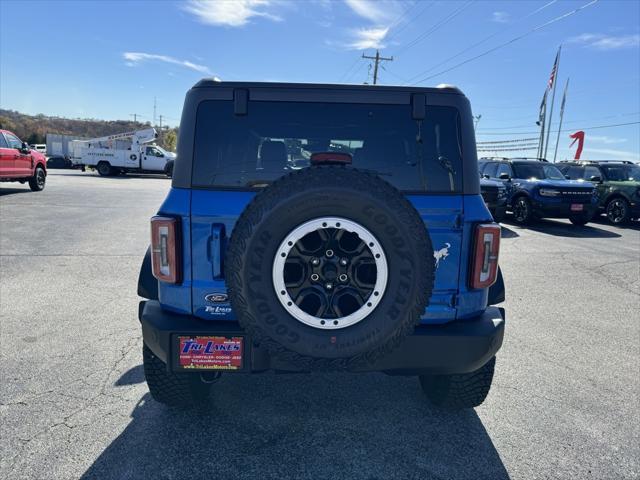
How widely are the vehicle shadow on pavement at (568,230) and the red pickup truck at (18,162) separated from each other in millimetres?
15417

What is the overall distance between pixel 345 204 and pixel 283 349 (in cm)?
74

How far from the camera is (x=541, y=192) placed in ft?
40.5

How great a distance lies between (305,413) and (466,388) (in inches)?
41.3

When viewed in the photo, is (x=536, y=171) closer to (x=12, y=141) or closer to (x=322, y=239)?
(x=322, y=239)

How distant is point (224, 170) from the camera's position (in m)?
2.46

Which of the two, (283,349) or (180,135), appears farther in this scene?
(180,135)

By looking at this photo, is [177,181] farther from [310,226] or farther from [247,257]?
[310,226]

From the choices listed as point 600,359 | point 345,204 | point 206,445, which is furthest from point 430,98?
point 600,359

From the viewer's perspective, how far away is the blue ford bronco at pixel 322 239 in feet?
6.82

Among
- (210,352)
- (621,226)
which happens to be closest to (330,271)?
(210,352)

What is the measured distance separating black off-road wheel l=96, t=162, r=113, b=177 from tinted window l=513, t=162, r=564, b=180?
24967mm

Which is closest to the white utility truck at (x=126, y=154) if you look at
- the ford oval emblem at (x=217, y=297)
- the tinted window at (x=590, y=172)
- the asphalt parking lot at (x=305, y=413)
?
the tinted window at (x=590, y=172)

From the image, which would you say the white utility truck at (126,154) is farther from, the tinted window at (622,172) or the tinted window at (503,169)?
the tinted window at (622,172)

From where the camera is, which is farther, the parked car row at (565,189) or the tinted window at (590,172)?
the tinted window at (590,172)
